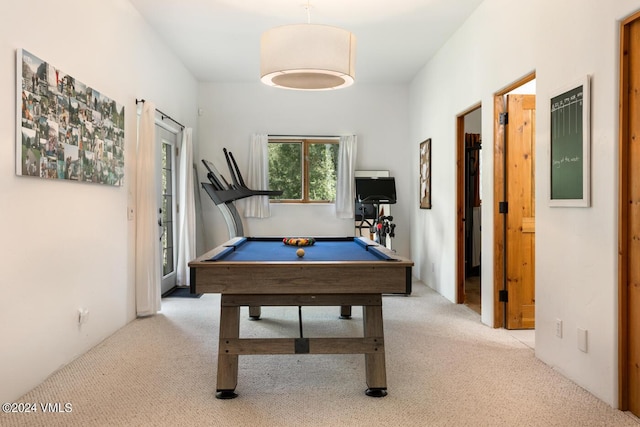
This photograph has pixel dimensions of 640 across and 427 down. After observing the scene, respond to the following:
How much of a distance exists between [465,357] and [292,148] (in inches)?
181

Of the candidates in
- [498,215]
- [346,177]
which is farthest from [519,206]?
[346,177]

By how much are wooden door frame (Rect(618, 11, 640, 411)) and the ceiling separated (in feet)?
7.26

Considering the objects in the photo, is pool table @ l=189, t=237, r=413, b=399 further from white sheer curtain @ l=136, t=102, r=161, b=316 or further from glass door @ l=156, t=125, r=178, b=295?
glass door @ l=156, t=125, r=178, b=295

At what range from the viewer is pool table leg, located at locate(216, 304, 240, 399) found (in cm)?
272

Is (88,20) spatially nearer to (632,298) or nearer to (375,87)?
(632,298)

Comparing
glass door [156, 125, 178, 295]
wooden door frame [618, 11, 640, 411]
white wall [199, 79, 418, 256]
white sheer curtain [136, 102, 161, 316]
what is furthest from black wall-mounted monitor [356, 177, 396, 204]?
wooden door frame [618, 11, 640, 411]

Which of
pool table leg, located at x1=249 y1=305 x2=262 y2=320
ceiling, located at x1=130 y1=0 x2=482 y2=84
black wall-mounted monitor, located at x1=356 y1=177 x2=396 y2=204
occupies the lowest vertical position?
pool table leg, located at x1=249 y1=305 x2=262 y2=320

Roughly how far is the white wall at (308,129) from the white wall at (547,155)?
91.6 inches

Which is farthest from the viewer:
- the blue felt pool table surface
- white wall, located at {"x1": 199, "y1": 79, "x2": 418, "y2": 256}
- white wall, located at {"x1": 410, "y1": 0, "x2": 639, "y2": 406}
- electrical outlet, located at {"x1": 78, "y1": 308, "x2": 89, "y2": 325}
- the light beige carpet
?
white wall, located at {"x1": 199, "y1": 79, "x2": 418, "y2": 256}

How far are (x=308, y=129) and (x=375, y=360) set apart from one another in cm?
498

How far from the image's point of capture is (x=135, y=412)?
2518 millimetres

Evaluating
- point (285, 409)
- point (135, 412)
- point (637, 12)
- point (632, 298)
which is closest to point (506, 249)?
point (632, 298)

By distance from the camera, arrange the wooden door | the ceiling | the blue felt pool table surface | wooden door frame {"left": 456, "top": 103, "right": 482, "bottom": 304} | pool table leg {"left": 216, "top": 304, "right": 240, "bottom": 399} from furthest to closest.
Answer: wooden door frame {"left": 456, "top": 103, "right": 482, "bottom": 304}, the ceiling, the wooden door, the blue felt pool table surface, pool table leg {"left": 216, "top": 304, "right": 240, "bottom": 399}

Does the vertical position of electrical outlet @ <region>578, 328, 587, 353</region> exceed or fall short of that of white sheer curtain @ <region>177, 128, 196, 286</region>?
it falls short
